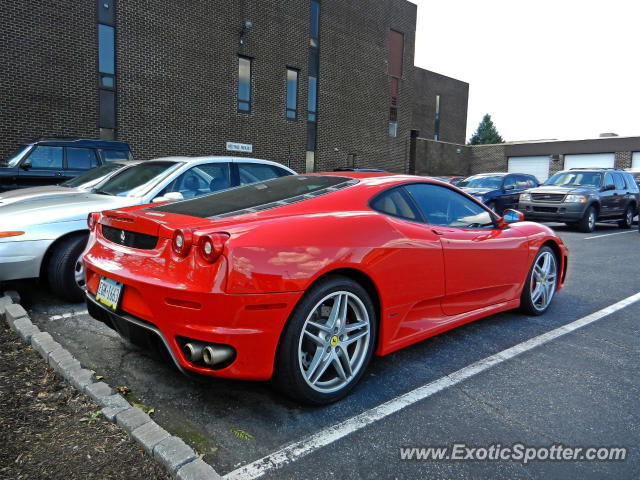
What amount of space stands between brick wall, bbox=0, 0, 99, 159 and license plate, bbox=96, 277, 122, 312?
1409cm

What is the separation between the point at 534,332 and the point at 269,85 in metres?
18.4

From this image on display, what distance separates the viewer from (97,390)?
8.58 ft

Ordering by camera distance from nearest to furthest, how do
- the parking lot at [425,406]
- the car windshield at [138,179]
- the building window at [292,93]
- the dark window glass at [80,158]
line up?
the parking lot at [425,406] < the car windshield at [138,179] < the dark window glass at [80,158] < the building window at [292,93]

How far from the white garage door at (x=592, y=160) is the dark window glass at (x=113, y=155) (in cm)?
3160

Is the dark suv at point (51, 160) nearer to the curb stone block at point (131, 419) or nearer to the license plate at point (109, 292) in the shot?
the license plate at point (109, 292)

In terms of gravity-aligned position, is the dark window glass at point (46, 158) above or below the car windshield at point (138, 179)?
above

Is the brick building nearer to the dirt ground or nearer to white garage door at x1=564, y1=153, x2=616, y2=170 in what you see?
white garage door at x1=564, y1=153, x2=616, y2=170

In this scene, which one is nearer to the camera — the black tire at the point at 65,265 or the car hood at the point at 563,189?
the black tire at the point at 65,265

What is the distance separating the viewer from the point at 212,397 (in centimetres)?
276

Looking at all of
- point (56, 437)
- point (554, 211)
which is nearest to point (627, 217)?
point (554, 211)

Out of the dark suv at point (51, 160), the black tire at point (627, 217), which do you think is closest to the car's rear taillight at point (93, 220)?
the dark suv at point (51, 160)

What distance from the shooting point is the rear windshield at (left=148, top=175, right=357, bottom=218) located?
2.88 meters

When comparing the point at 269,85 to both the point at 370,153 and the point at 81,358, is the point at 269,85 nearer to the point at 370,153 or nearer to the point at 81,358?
the point at 370,153

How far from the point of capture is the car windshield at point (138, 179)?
16.5ft
